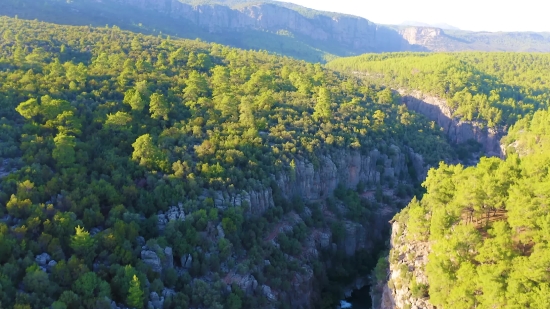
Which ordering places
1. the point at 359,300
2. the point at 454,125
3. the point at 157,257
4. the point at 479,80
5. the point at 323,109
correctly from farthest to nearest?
1. the point at 479,80
2. the point at 454,125
3. the point at 323,109
4. the point at 359,300
5. the point at 157,257

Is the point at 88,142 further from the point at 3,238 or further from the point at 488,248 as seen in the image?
the point at 488,248

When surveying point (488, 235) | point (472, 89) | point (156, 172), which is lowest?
point (156, 172)

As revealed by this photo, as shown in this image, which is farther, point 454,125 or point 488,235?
point 454,125

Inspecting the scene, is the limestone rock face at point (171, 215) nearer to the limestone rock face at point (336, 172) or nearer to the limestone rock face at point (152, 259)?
the limestone rock face at point (152, 259)

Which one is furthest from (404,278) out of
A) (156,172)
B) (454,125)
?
(454,125)

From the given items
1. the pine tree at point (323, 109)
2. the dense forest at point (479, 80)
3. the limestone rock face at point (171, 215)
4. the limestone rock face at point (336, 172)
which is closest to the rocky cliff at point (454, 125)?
the dense forest at point (479, 80)

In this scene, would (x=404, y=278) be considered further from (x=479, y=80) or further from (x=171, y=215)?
(x=479, y=80)

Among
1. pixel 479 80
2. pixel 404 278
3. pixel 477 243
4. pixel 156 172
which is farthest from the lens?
pixel 479 80
